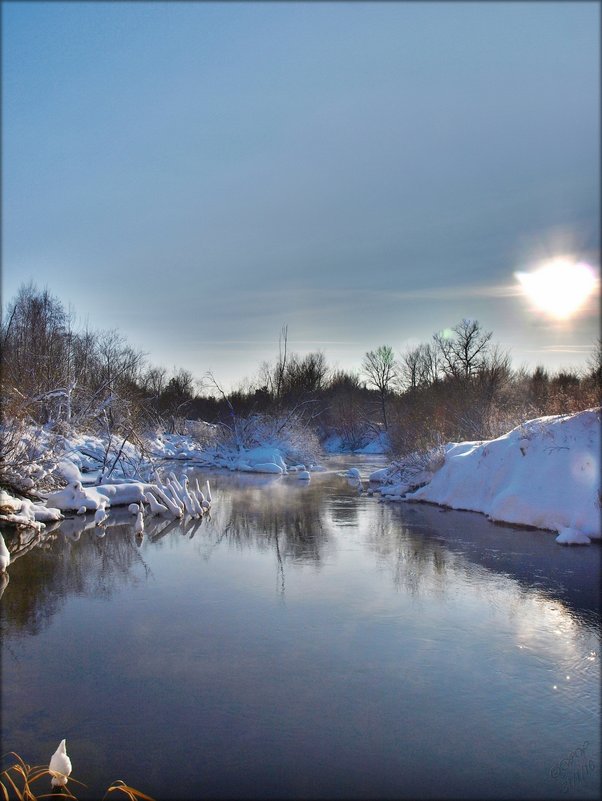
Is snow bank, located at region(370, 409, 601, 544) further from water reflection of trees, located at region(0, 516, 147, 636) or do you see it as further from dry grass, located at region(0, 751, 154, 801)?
dry grass, located at region(0, 751, 154, 801)

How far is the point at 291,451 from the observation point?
36.0m

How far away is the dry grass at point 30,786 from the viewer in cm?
437

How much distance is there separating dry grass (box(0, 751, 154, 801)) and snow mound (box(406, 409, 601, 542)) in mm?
10654

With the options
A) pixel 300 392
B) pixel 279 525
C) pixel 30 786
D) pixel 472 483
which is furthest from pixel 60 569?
pixel 300 392

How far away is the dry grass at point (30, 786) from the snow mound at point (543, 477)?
10654 mm

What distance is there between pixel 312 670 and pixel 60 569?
6.42m

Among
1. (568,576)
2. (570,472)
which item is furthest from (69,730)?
(570,472)

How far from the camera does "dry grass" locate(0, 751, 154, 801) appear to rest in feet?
14.3

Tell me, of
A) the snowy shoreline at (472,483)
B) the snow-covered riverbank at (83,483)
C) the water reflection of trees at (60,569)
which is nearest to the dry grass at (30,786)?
the water reflection of trees at (60,569)

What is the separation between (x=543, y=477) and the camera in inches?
585

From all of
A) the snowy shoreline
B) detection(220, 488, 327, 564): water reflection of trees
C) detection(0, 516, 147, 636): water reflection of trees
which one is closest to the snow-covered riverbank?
the snowy shoreline

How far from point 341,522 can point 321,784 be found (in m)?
11.4

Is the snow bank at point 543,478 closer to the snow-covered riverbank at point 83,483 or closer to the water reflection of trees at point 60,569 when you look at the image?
the snow-covered riverbank at point 83,483

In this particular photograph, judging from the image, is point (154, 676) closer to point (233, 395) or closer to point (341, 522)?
point (341, 522)
